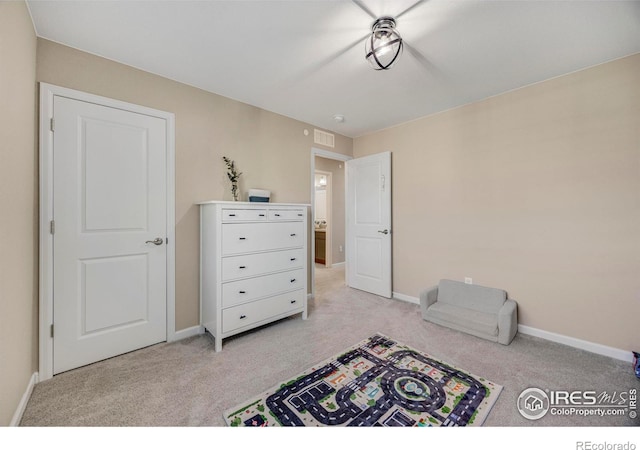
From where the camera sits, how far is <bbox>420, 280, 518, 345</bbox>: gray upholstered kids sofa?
2.42 metres

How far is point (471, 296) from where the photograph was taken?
289 cm

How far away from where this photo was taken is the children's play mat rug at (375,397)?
4.94 feet

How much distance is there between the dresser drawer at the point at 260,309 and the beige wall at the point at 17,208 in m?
1.24

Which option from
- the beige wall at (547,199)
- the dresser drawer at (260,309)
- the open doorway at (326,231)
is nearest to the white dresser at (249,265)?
the dresser drawer at (260,309)

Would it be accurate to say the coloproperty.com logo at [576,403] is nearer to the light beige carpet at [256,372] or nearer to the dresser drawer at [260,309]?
the light beige carpet at [256,372]

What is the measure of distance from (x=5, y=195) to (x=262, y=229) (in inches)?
65.6

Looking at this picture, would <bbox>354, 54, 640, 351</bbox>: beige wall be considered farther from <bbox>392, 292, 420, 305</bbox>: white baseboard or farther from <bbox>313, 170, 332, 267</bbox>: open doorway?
<bbox>313, 170, 332, 267</bbox>: open doorway

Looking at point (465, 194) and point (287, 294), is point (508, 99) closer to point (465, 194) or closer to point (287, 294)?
point (465, 194)

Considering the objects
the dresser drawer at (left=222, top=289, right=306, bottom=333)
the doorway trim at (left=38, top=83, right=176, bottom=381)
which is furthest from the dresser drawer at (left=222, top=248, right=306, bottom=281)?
the doorway trim at (left=38, top=83, right=176, bottom=381)

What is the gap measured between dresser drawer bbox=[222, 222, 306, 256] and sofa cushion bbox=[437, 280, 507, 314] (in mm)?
1806

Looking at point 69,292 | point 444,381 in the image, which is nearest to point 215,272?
point 69,292

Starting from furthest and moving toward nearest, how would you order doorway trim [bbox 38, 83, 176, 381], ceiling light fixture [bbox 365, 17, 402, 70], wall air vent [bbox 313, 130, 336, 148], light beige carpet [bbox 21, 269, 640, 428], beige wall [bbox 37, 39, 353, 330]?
wall air vent [bbox 313, 130, 336, 148], beige wall [bbox 37, 39, 353, 330], doorway trim [bbox 38, 83, 176, 381], ceiling light fixture [bbox 365, 17, 402, 70], light beige carpet [bbox 21, 269, 640, 428]

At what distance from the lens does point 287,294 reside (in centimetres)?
283

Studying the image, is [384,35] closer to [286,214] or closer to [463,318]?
[286,214]
